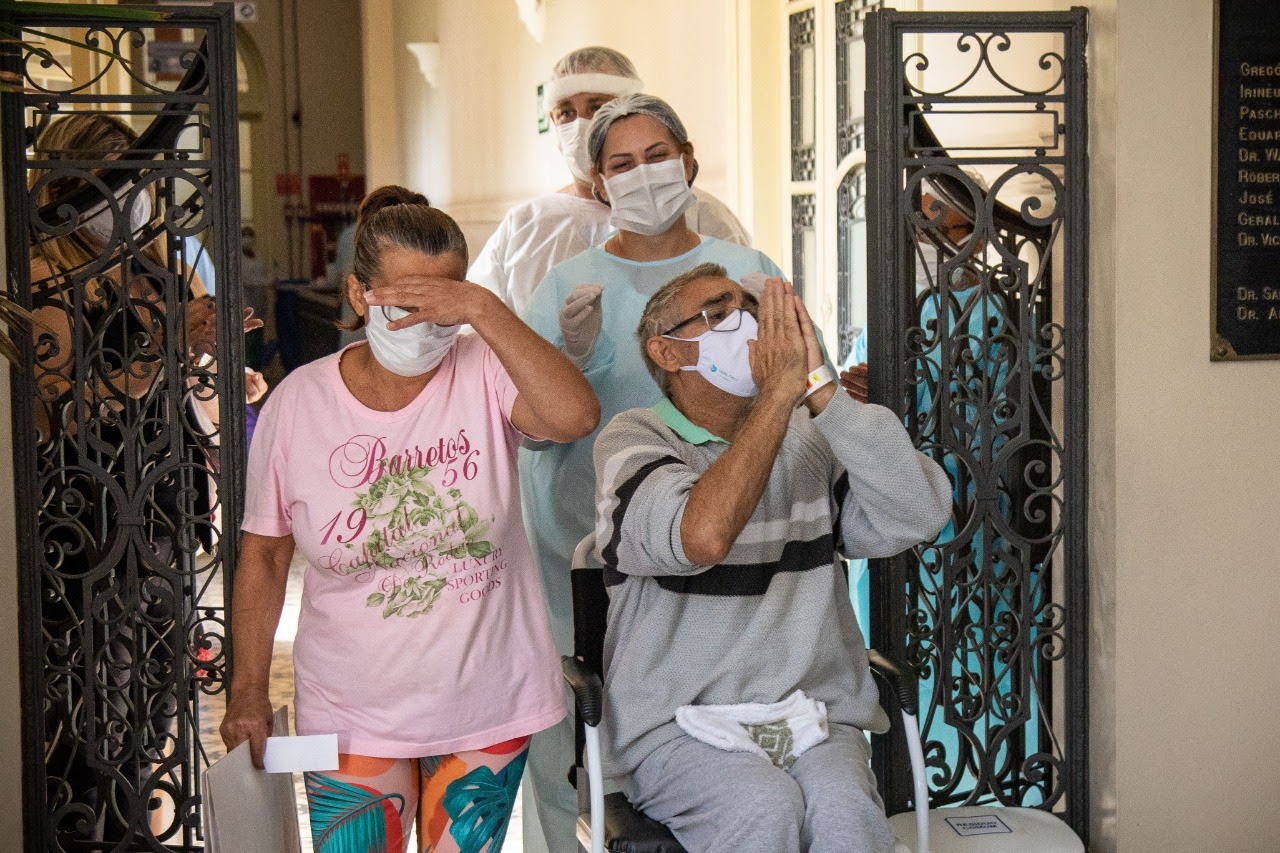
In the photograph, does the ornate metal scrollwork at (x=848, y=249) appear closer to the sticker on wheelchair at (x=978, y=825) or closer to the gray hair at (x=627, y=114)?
the gray hair at (x=627, y=114)

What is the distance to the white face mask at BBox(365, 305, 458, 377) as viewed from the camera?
2143mm

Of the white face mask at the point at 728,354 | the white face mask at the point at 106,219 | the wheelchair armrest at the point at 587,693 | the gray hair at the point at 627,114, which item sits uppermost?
the gray hair at the point at 627,114

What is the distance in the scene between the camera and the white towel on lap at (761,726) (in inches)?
87.9

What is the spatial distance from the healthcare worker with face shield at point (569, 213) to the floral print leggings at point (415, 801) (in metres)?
1.45

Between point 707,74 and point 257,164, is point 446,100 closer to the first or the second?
A: point 257,164

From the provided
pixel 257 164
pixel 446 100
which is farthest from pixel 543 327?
pixel 257 164

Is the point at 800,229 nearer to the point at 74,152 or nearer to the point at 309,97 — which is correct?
the point at 74,152

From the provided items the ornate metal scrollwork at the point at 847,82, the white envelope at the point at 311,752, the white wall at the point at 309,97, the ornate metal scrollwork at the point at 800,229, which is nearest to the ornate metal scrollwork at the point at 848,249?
the ornate metal scrollwork at the point at 847,82

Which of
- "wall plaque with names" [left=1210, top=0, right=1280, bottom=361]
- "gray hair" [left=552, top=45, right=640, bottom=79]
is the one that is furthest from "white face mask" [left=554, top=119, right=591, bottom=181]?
"wall plaque with names" [left=1210, top=0, right=1280, bottom=361]

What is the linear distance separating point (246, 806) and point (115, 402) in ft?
3.42

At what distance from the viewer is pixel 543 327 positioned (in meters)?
2.93

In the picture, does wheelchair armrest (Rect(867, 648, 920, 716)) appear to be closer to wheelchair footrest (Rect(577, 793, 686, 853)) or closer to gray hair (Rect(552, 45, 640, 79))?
wheelchair footrest (Rect(577, 793, 686, 853))

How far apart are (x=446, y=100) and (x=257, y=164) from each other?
3.15 meters

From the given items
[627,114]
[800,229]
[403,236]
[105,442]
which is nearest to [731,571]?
[403,236]
